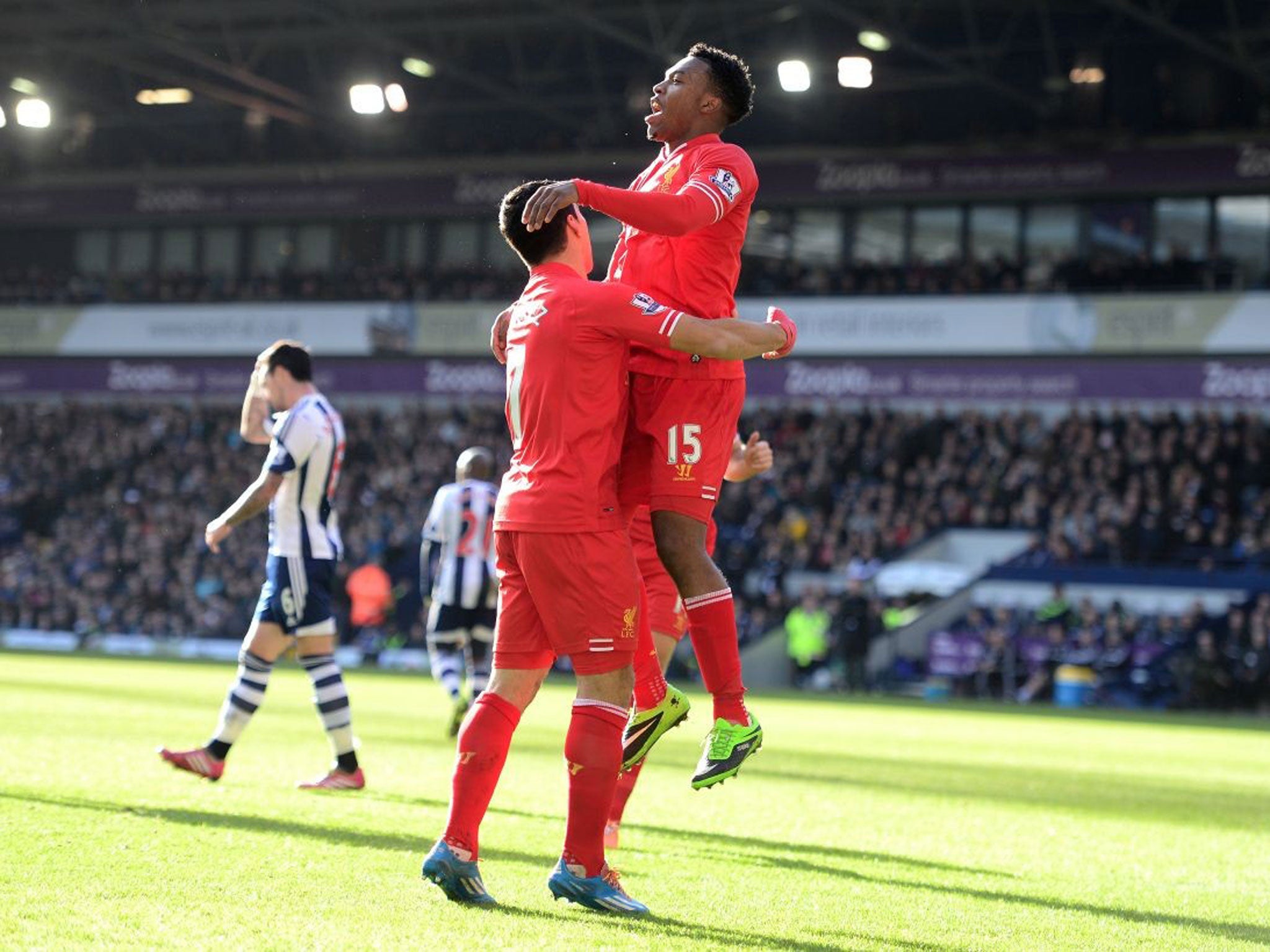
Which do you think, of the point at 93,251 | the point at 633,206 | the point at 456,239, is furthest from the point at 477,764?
the point at 93,251

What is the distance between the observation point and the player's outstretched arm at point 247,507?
8.03 metres

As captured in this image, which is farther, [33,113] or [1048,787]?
[33,113]

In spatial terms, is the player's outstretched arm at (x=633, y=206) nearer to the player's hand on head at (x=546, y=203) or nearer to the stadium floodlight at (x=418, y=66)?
the player's hand on head at (x=546, y=203)

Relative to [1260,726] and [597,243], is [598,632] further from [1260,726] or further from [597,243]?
[597,243]

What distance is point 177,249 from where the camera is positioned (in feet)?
142

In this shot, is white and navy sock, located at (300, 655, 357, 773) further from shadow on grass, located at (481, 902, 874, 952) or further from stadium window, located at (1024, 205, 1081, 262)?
stadium window, located at (1024, 205, 1081, 262)

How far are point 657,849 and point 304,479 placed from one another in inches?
121

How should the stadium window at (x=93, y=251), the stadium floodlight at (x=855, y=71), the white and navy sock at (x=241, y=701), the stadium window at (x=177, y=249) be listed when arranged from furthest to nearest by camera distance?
1. the stadium window at (x=93, y=251)
2. the stadium window at (x=177, y=249)
3. the stadium floodlight at (x=855, y=71)
4. the white and navy sock at (x=241, y=701)

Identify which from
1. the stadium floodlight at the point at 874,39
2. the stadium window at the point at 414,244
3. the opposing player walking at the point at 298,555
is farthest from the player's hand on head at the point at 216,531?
the stadium window at the point at 414,244

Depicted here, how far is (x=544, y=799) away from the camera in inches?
345

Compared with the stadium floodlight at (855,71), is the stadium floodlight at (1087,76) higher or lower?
higher

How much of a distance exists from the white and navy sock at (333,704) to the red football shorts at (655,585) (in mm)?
2475

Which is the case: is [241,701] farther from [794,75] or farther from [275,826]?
[794,75]

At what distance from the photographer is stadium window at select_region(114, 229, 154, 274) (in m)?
43.2
